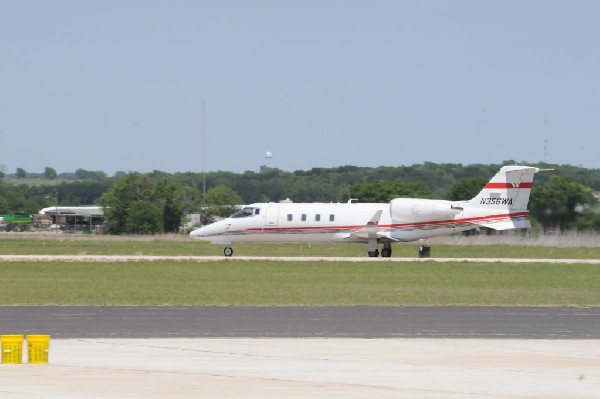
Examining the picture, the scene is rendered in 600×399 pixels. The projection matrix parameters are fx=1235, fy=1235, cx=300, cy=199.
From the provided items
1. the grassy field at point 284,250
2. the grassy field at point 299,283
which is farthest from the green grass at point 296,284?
the grassy field at point 284,250

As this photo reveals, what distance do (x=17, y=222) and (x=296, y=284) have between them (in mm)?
118190

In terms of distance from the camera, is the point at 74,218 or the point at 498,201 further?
the point at 74,218

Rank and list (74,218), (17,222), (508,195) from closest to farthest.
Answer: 1. (508,195)
2. (17,222)
3. (74,218)

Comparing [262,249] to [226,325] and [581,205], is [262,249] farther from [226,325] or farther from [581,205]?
[226,325]

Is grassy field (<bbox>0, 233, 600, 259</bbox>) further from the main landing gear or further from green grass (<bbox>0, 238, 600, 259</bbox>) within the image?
the main landing gear

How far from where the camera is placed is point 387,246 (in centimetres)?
6662

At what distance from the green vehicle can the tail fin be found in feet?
317

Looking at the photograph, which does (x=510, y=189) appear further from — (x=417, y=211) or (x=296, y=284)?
(x=296, y=284)

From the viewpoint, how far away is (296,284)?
149ft
